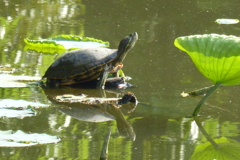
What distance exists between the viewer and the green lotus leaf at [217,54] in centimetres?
305

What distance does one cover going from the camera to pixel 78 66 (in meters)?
4.20

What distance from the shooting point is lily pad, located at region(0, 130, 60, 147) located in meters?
2.57

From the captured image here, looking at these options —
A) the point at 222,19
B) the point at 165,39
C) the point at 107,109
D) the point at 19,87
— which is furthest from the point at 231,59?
the point at 222,19

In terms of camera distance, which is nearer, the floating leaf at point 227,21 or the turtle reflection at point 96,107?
the turtle reflection at point 96,107

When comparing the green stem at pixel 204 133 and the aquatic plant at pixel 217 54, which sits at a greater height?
the aquatic plant at pixel 217 54

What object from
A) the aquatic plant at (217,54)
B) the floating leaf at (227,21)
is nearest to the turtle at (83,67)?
A: the aquatic plant at (217,54)

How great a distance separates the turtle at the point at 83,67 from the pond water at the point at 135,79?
12 centimetres

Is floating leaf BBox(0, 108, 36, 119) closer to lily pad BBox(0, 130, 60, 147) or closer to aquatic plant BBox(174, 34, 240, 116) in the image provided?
lily pad BBox(0, 130, 60, 147)

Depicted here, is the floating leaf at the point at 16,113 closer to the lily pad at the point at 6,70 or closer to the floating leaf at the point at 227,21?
the lily pad at the point at 6,70

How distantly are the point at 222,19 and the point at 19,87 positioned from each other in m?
3.30

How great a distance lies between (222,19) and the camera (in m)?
6.40

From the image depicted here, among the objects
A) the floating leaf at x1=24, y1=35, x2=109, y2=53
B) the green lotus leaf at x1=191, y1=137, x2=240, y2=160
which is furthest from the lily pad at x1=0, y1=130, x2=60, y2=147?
the floating leaf at x1=24, y1=35, x2=109, y2=53

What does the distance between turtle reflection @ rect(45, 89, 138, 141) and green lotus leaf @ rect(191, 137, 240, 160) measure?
1.74 ft

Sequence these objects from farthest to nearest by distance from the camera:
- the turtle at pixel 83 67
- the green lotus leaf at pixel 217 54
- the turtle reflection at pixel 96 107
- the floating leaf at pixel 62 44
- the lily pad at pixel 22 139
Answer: the floating leaf at pixel 62 44 < the turtle at pixel 83 67 < the turtle reflection at pixel 96 107 < the green lotus leaf at pixel 217 54 < the lily pad at pixel 22 139
